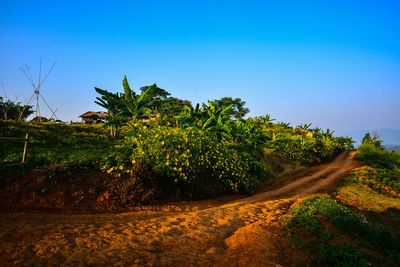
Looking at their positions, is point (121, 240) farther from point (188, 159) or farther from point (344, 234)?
point (344, 234)

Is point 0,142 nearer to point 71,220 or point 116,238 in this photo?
point 71,220

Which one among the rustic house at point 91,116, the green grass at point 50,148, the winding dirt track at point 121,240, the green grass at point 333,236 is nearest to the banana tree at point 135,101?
the green grass at point 50,148

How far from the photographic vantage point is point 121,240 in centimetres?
286

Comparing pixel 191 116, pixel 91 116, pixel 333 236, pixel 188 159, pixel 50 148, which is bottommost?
pixel 333 236

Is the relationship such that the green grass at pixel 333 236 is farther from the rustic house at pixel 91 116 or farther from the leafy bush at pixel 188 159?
the rustic house at pixel 91 116

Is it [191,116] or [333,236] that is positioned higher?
[191,116]

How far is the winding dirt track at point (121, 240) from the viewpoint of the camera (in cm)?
231

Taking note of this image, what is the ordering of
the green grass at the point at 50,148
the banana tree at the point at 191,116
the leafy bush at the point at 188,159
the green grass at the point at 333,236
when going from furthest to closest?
the banana tree at the point at 191,116, the green grass at the point at 50,148, the leafy bush at the point at 188,159, the green grass at the point at 333,236

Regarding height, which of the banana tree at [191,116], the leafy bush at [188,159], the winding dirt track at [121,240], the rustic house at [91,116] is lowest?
the winding dirt track at [121,240]

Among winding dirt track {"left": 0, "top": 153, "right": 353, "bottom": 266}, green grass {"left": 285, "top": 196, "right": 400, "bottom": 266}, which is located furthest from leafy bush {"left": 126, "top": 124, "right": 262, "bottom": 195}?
green grass {"left": 285, "top": 196, "right": 400, "bottom": 266}

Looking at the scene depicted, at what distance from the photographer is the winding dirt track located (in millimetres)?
2312

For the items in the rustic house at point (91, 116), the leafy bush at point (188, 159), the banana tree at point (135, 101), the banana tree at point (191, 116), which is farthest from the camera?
the rustic house at point (91, 116)

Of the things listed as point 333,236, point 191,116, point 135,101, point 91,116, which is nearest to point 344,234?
point 333,236

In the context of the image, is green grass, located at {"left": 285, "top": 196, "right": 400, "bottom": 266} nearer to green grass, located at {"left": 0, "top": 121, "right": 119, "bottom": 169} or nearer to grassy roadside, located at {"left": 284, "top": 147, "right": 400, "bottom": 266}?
grassy roadside, located at {"left": 284, "top": 147, "right": 400, "bottom": 266}
